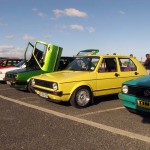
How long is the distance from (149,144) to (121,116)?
1.97 metres

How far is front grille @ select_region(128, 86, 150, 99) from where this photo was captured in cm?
554

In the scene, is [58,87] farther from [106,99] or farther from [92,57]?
[106,99]

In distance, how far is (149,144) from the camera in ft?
14.4

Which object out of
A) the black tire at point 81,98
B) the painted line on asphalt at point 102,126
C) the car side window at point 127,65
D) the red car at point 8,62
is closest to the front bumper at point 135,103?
the painted line on asphalt at point 102,126

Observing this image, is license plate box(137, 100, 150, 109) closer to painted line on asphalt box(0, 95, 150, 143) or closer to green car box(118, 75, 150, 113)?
green car box(118, 75, 150, 113)

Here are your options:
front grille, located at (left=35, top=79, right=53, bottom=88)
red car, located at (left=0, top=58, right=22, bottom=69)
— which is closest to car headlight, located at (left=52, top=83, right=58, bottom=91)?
front grille, located at (left=35, top=79, right=53, bottom=88)

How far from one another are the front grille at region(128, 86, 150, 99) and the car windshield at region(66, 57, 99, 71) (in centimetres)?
209

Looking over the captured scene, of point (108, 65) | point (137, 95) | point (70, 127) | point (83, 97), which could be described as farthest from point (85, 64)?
point (70, 127)

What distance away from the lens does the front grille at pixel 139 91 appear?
5.54 m

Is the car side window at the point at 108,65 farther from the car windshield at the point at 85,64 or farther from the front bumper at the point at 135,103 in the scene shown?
the front bumper at the point at 135,103

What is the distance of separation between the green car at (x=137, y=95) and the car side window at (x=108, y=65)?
6.22ft

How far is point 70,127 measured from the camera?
539cm

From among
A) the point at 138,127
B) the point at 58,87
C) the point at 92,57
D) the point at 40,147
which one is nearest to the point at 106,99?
the point at 92,57

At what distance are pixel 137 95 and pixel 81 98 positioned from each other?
205 cm
